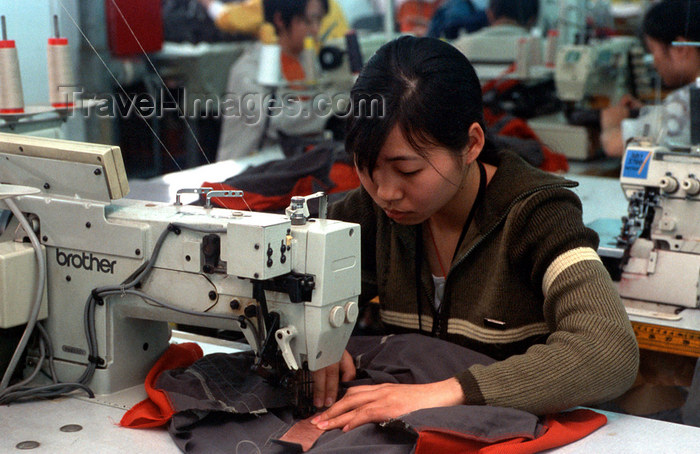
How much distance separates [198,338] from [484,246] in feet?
2.11

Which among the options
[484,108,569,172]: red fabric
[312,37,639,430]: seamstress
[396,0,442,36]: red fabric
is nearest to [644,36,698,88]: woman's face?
[484,108,569,172]: red fabric

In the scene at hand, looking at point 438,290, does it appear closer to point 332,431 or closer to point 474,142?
point 474,142

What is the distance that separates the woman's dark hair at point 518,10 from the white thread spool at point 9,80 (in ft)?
12.9

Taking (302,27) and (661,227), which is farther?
(302,27)

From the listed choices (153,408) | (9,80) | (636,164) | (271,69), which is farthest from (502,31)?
(153,408)

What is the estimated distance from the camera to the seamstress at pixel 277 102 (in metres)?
4.26

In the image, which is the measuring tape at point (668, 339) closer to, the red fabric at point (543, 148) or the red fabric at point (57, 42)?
the red fabric at point (543, 148)

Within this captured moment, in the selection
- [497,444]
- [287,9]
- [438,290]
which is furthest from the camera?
[287,9]

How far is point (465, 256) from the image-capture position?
1624 mm

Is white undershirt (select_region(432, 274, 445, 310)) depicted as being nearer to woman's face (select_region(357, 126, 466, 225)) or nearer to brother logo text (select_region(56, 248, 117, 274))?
woman's face (select_region(357, 126, 466, 225))

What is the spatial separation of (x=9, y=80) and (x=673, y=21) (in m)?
2.33

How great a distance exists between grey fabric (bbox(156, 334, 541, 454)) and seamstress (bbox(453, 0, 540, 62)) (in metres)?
2.52

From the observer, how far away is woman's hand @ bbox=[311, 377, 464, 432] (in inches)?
50.7

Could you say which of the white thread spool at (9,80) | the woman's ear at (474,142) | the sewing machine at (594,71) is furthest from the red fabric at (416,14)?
the woman's ear at (474,142)
